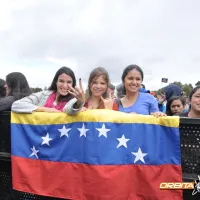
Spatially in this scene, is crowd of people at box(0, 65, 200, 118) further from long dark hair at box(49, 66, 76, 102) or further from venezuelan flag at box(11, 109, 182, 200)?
venezuelan flag at box(11, 109, 182, 200)

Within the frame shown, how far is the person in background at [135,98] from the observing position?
11.7ft

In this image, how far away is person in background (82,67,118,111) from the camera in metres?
3.58

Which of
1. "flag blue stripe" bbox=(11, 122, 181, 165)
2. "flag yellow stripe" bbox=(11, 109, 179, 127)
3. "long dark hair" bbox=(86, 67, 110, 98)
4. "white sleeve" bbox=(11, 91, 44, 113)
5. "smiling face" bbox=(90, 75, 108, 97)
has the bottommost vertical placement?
"flag blue stripe" bbox=(11, 122, 181, 165)

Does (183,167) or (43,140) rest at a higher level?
(43,140)

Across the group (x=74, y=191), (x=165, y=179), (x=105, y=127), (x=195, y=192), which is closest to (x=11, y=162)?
(x=74, y=191)

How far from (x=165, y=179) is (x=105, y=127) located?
2.51 feet

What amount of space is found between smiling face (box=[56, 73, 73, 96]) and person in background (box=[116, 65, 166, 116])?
0.65m

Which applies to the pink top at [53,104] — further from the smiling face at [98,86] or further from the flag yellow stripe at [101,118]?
the smiling face at [98,86]

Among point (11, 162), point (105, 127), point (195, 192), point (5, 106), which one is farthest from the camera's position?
point (5, 106)

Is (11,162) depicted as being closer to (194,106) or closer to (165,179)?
(165,179)

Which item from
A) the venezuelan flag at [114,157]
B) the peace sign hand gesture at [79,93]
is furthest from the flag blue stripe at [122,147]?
the peace sign hand gesture at [79,93]

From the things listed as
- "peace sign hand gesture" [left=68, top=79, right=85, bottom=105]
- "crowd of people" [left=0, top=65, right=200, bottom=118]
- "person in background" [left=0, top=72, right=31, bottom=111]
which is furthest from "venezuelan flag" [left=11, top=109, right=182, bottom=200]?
"person in background" [left=0, top=72, right=31, bottom=111]

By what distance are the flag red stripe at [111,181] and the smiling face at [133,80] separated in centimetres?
102

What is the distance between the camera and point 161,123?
299 centimetres
